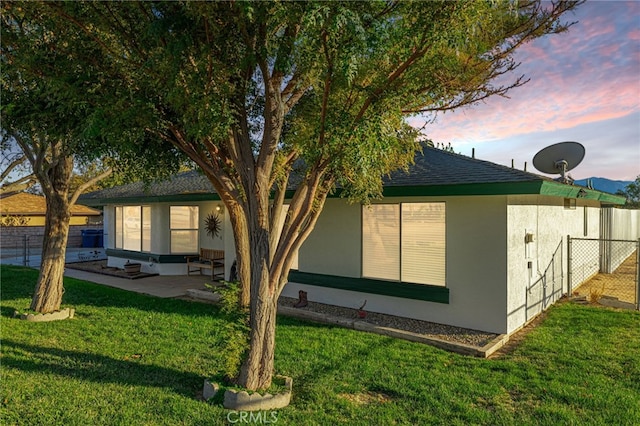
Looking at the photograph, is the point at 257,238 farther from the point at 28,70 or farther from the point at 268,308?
the point at 28,70

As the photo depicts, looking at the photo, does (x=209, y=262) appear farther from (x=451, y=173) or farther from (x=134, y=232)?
(x=451, y=173)

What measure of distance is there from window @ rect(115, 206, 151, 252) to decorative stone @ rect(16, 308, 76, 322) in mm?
6245

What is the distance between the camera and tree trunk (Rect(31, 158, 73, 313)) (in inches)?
305

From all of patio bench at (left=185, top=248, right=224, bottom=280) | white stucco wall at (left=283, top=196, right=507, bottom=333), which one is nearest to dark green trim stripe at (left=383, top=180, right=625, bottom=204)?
white stucco wall at (left=283, top=196, right=507, bottom=333)

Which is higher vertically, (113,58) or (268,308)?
(113,58)

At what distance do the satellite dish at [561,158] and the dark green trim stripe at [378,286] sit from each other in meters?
4.55

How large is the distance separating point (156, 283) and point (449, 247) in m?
8.72

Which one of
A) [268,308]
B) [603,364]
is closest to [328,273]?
[268,308]

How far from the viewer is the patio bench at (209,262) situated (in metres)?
12.5

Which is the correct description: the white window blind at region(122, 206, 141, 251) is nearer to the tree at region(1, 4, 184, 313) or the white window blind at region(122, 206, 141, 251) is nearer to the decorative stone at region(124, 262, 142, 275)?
the decorative stone at region(124, 262, 142, 275)

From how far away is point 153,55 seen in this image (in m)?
4.40

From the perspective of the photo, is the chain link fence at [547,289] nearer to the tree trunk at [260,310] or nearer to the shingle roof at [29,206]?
the tree trunk at [260,310]

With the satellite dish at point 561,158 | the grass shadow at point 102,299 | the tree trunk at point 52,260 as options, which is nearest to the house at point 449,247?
the satellite dish at point 561,158

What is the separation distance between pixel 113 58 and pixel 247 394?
14.7ft
